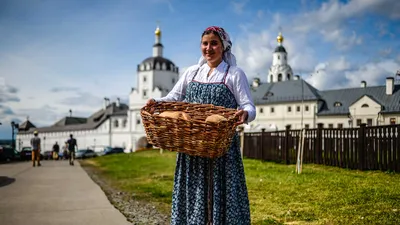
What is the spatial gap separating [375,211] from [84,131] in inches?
3411

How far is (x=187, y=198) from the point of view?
3.42 metres

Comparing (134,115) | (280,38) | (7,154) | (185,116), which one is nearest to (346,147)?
(185,116)

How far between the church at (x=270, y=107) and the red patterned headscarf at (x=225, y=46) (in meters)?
33.5

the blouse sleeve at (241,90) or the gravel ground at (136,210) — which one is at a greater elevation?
the blouse sleeve at (241,90)

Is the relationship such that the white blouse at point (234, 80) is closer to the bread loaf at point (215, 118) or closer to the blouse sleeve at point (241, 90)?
the blouse sleeve at point (241, 90)

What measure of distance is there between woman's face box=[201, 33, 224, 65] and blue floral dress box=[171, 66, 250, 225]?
9.7 inches

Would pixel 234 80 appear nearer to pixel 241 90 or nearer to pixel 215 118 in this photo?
pixel 241 90

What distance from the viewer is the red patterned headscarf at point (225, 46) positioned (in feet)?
11.4

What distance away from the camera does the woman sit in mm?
3324

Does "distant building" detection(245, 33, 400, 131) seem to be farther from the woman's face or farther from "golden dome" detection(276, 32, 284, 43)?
the woman's face

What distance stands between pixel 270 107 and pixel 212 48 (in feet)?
210

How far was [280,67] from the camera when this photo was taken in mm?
89500

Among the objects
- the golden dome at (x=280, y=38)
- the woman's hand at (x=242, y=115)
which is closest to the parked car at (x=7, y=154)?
the woman's hand at (x=242, y=115)

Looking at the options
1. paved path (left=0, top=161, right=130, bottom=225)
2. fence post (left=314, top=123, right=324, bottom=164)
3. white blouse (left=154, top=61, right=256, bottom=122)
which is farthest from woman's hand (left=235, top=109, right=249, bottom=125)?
fence post (left=314, top=123, right=324, bottom=164)
